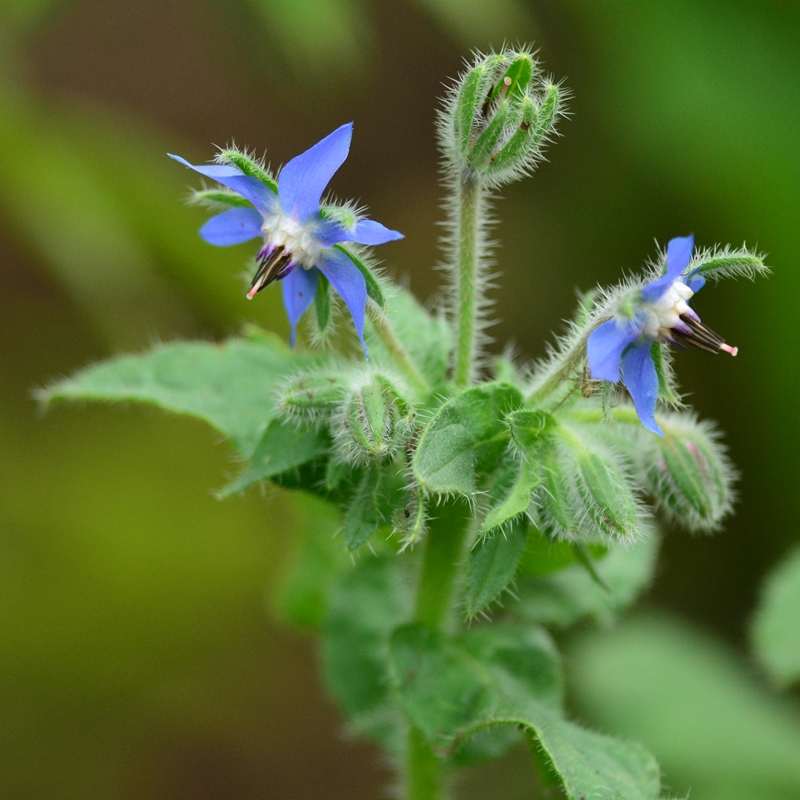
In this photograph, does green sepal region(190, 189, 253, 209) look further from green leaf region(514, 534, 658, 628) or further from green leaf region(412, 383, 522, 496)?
green leaf region(514, 534, 658, 628)

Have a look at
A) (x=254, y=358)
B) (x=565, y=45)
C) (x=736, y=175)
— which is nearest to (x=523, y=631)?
(x=254, y=358)

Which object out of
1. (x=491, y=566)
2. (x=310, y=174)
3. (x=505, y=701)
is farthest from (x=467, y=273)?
(x=505, y=701)

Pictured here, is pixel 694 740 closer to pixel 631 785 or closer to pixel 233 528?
pixel 631 785

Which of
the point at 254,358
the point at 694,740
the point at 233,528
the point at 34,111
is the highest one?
the point at 34,111

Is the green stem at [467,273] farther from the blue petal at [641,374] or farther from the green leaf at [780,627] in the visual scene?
the green leaf at [780,627]

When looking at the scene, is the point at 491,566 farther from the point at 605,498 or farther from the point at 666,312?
the point at 666,312

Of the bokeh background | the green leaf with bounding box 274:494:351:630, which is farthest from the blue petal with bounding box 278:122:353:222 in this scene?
the bokeh background
